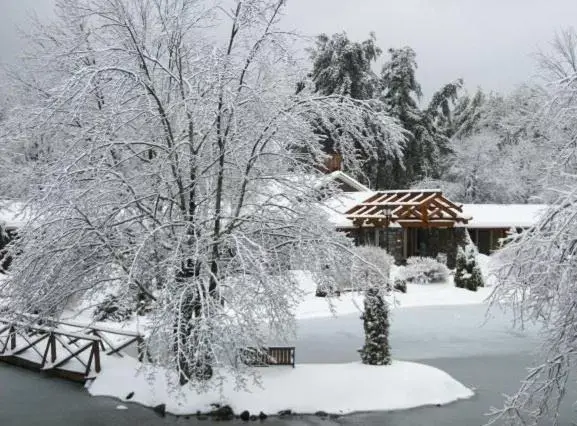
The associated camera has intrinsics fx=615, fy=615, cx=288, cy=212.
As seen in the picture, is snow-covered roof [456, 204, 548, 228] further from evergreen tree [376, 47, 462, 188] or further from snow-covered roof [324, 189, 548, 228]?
evergreen tree [376, 47, 462, 188]

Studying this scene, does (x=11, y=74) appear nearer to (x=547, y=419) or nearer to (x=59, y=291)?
(x=59, y=291)

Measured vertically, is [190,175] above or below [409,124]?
below

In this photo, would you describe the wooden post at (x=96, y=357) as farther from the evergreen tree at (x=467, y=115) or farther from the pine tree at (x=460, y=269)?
Answer: the evergreen tree at (x=467, y=115)

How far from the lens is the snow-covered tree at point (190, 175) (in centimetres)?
1066

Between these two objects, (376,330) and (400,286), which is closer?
(376,330)

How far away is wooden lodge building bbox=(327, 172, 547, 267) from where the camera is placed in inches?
1230

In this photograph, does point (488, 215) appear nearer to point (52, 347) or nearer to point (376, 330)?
point (376, 330)

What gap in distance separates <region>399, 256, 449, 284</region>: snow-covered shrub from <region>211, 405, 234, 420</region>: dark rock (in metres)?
17.4

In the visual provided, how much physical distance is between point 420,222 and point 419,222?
0.05m

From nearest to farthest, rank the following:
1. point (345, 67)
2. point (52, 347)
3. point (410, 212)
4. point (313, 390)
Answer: point (313, 390) < point (52, 347) < point (410, 212) < point (345, 67)

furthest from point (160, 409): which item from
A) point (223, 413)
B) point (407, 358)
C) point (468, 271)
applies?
point (468, 271)

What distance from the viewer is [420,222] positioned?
30953 mm

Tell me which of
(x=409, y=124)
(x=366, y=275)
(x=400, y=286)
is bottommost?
(x=400, y=286)

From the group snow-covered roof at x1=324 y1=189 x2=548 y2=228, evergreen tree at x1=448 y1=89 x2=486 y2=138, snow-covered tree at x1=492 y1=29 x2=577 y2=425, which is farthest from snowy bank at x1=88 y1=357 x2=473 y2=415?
evergreen tree at x1=448 y1=89 x2=486 y2=138
